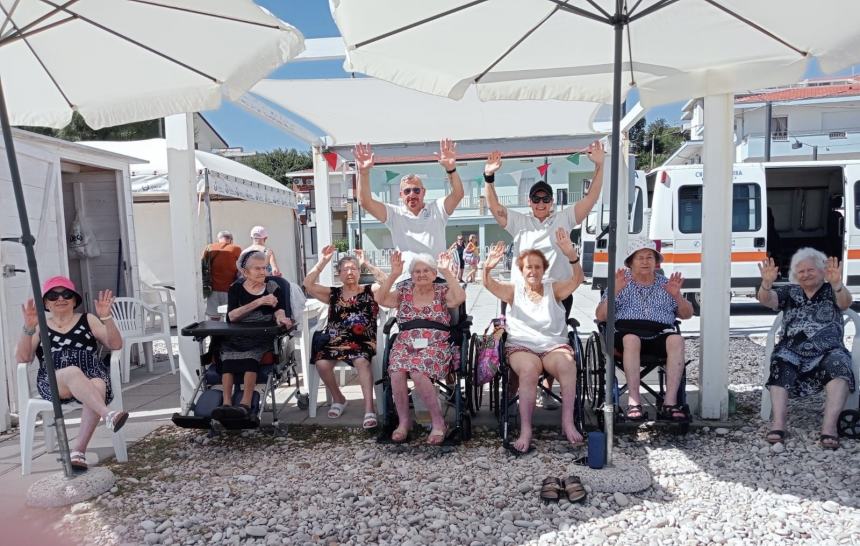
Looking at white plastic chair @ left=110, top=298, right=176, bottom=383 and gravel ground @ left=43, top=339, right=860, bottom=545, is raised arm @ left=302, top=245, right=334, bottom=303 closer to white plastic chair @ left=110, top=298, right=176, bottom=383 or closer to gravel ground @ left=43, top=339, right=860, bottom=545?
gravel ground @ left=43, top=339, right=860, bottom=545

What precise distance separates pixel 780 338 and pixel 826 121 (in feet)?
86.7

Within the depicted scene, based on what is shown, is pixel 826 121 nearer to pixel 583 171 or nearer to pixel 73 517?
pixel 583 171

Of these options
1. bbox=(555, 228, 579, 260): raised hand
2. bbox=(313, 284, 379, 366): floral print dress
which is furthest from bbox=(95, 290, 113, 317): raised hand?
bbox=(555, 228, 579, 260): raised hand

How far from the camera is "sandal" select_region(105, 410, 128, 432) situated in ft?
10.2

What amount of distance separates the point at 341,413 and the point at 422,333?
950mm

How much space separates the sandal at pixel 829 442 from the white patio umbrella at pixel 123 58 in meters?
3.59

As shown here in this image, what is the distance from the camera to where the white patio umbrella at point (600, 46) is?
281 centimetres

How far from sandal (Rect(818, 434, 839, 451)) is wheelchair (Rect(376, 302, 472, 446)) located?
6.38 ft

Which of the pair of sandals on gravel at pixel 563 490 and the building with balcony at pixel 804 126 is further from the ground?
the building with balcony at pixel 804 126

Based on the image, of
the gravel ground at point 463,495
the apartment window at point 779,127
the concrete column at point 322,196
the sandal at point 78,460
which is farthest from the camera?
the apartment window at point 779,127

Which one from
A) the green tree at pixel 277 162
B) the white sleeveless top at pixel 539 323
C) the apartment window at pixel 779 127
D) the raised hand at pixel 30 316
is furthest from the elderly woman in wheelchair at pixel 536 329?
the green tree at pixel 277 162

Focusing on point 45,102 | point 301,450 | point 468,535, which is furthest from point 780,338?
point 45,102

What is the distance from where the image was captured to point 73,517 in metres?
2.68

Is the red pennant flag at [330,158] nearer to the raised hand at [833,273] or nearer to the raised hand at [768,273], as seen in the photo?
the raised hand at [768,273]
